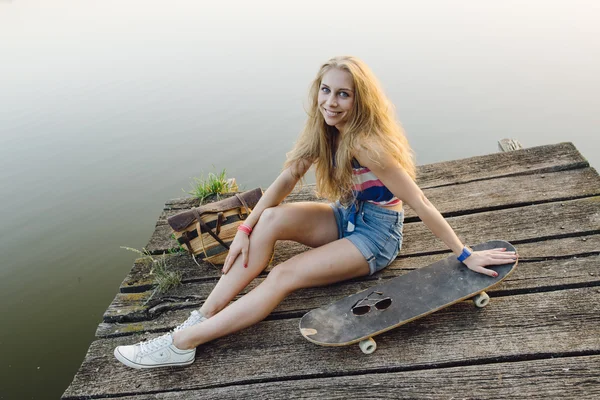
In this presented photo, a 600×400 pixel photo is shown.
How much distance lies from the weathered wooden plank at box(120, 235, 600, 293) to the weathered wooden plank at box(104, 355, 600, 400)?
0.75 metres

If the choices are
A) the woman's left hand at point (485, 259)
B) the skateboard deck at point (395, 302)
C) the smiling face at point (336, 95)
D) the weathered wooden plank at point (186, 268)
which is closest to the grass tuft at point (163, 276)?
the weathered wooden plank at point (186, 268)

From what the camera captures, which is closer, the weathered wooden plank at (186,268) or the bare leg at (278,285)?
the bare leg at (278,285)

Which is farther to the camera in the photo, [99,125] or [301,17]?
[301,17]

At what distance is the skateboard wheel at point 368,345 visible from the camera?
7.30 ft

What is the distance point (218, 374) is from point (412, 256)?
1269mm

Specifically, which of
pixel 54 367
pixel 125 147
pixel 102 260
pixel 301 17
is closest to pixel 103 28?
pixel 301 17

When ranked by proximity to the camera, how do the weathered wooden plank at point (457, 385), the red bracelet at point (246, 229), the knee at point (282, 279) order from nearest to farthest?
the weathered wooden plank at point (457, 385) < the knee at point (282, 279) < the red bracelet at point (246, 229)

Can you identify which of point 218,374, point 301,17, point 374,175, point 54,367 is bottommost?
point 54,367

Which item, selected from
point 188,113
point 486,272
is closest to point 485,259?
point 486,272

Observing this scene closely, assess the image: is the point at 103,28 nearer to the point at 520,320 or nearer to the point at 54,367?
the point at 54,367

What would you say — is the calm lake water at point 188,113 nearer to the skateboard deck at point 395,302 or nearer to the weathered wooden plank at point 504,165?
the weathered wooden plank at point 504,165

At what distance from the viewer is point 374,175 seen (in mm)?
2545

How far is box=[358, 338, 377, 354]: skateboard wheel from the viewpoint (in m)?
2.22

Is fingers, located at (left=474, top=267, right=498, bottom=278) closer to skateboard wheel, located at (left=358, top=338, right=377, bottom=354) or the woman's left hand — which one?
the woman's left hand
